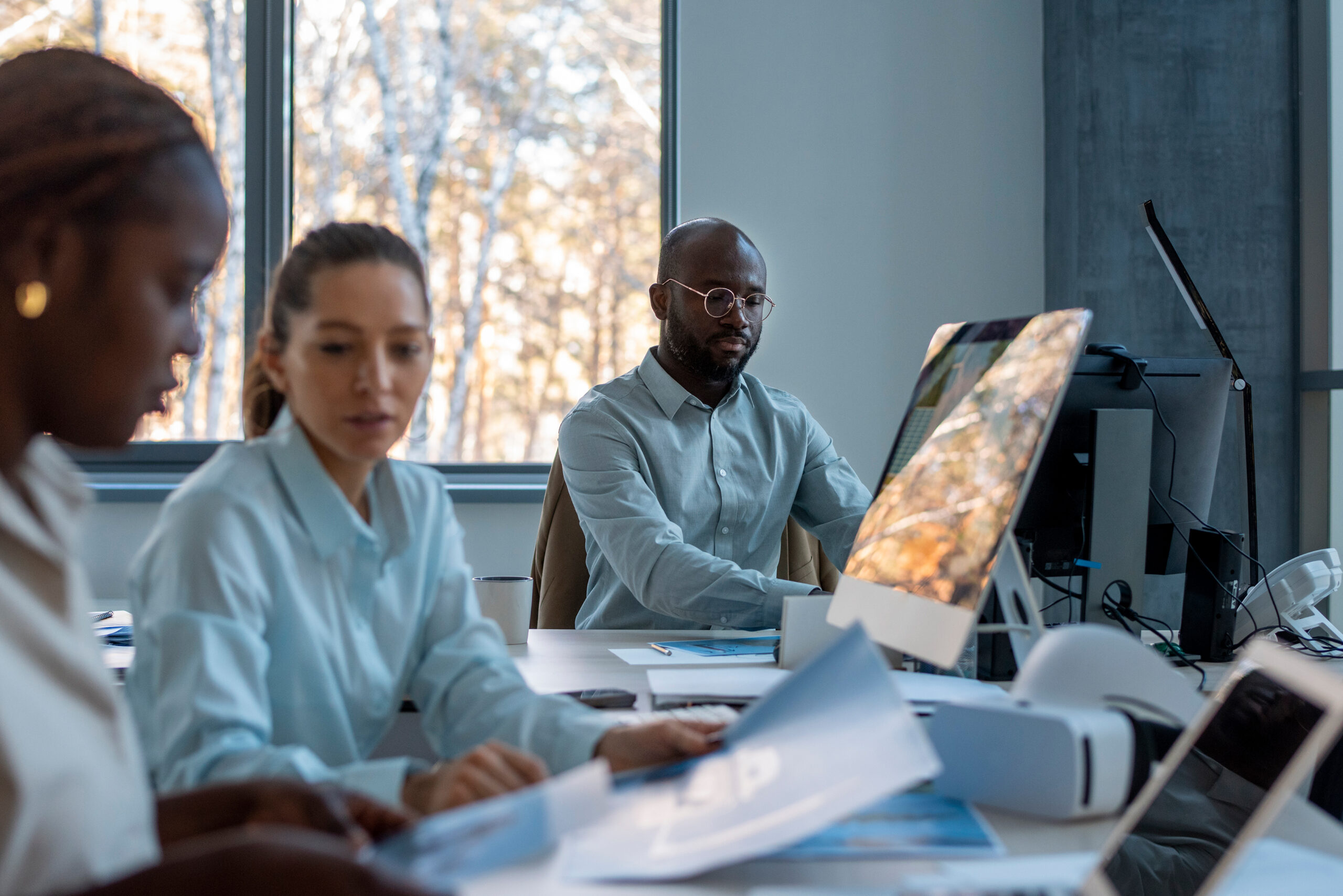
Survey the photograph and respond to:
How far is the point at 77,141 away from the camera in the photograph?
0.63 m

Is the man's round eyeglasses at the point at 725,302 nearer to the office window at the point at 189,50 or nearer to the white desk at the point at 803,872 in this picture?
the white desk at the point at 803,872

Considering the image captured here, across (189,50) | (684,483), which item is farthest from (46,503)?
(189,50)

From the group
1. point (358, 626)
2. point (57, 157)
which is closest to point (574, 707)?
point (358, 626)

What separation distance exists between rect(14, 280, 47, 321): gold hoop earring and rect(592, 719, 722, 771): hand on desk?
0.53 m

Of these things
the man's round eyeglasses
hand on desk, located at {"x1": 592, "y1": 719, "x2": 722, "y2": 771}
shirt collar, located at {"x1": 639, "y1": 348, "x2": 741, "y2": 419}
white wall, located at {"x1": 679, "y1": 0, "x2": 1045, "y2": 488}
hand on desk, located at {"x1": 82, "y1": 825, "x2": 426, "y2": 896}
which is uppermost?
white wall, located at {"x1": 679, "y1": 0, "x2": 1045, "y2": 488}

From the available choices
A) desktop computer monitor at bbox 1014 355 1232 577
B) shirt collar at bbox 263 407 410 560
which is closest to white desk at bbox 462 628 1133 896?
shirt collar at bbox 263 407 410 560

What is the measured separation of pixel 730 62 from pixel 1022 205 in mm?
1028

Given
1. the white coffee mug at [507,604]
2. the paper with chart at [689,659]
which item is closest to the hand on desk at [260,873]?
the paper with chart at [689,659]

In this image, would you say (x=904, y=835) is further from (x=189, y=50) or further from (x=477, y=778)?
(x=189, y=50)

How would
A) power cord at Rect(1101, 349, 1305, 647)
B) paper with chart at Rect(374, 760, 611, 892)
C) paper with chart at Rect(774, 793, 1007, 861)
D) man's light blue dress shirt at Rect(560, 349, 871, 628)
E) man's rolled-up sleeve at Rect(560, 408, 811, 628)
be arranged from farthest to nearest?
man's light blue dress shirt at Rect(560, 349, 871, 628), man's rolled-up sleeve at Rect(560, 408, 811, 628), power cord at Rect(1101, 349, 1305, 647), paper with chart at Rect(774, 793, 1007, 861), paper with chart at Rect(374, 760, 611, 892)

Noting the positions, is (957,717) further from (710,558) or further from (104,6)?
(104,6)

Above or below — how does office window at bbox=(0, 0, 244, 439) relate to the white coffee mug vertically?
above

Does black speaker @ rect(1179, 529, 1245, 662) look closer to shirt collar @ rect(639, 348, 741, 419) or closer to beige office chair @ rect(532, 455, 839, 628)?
beige office chair @ rect(532, 455, 839, 628)

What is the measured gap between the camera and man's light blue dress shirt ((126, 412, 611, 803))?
0.80m
